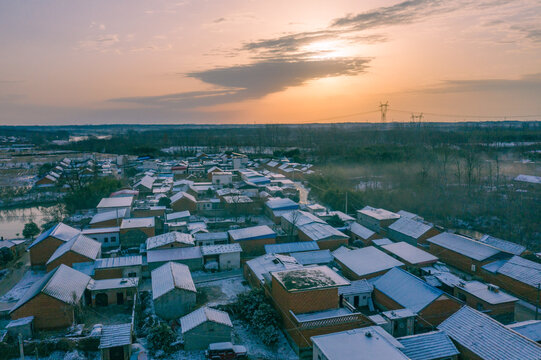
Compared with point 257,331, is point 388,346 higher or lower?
higher

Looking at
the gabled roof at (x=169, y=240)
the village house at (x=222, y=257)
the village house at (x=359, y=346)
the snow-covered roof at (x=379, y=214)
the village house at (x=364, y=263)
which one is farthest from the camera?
the snow-covered roof at (x=379, y=214)

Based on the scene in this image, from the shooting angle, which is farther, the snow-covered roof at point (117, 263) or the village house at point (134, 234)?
the village house at point (134, 234)

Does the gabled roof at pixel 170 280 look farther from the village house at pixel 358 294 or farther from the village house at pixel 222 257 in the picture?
the village house at pixel 358 294

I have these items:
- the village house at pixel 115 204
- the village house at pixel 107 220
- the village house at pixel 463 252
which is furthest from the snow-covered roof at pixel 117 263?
the village house at pixel 463 252

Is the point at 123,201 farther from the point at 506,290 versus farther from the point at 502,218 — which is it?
the point at 502,218

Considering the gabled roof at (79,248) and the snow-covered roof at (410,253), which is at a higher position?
the gabled roof at (79,248)

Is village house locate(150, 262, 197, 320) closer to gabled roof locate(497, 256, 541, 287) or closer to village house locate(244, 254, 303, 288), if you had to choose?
village house locate(244, 254, 303, 288)

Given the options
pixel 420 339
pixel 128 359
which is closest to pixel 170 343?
pixel 128 359
